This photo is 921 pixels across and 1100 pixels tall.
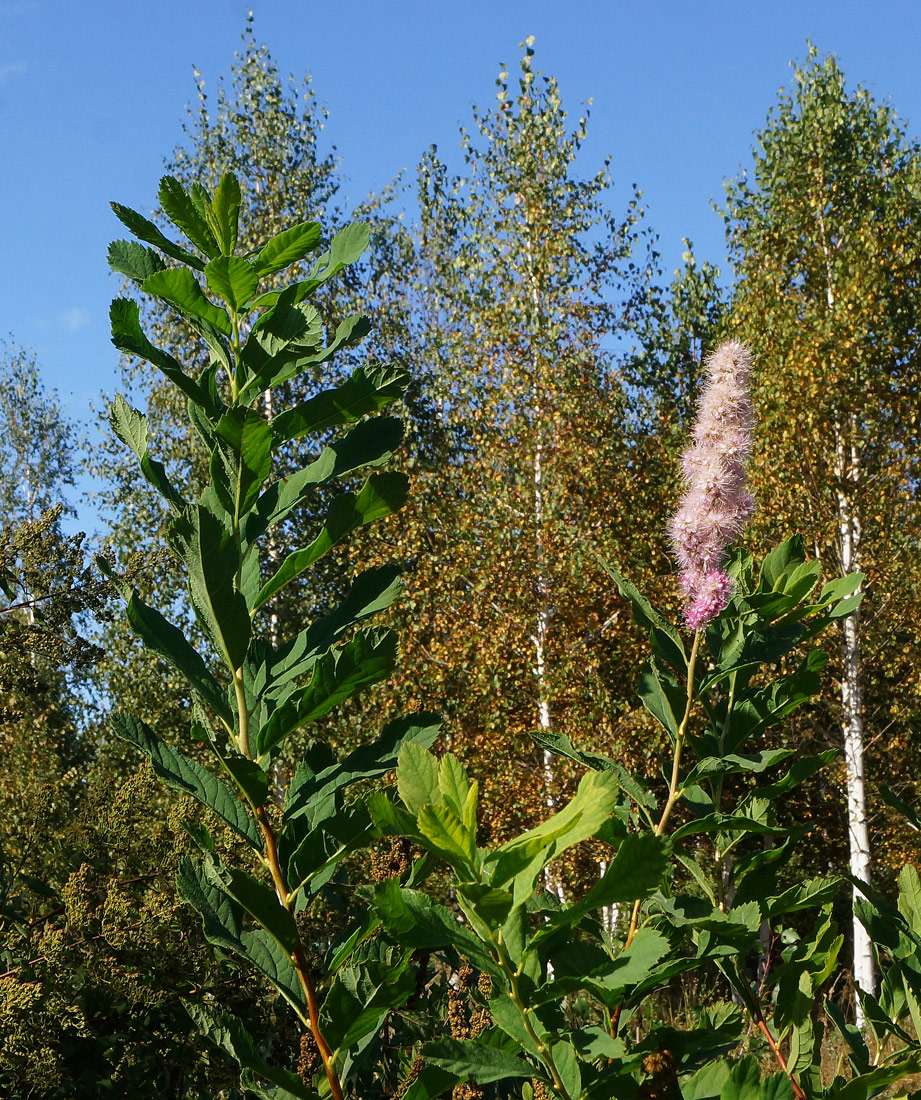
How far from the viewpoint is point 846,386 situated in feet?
38.0

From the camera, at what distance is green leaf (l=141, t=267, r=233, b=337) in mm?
1008

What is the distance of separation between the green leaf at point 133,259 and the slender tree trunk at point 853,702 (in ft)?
34.7

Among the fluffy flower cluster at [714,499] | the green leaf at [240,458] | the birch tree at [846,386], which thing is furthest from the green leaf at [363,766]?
the birch tree at [846,386]

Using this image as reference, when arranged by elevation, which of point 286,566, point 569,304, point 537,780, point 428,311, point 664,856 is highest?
point 428,311

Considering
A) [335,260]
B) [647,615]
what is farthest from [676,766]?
[335,260]

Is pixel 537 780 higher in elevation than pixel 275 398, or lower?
lower

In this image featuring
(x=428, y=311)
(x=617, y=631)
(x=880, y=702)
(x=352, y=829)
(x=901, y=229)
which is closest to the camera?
(x=352, y=829)

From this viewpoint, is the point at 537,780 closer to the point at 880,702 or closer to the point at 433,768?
the point at 880,702

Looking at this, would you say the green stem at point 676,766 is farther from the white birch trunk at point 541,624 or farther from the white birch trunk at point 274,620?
the white birch trunk at point 274,620

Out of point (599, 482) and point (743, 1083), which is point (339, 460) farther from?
point (599, 482)

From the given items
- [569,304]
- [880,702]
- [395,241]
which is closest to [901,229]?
[569,304]

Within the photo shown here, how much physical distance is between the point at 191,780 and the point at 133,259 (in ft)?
1.78

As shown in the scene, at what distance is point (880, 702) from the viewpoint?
14133 millimetres

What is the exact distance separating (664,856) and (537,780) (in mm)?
10770
